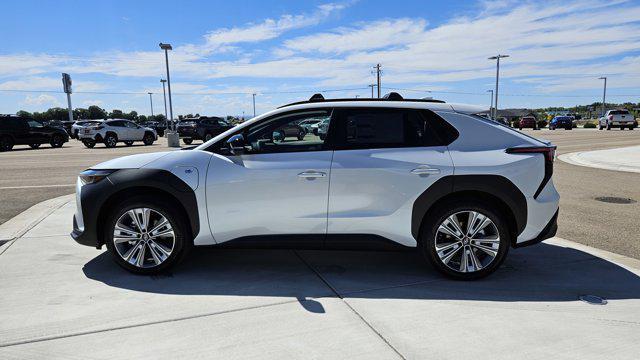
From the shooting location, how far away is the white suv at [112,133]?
25719 mm

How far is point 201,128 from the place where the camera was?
28719mm

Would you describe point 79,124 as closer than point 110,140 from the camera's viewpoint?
No

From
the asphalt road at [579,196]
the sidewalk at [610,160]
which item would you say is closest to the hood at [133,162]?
the asphalt road at [579,196]

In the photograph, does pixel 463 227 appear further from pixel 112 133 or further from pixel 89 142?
pixel 89 142

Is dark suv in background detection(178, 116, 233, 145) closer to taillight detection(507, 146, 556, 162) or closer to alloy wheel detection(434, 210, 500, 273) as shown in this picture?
alloy wheel detection(434, 210, 500, 273)

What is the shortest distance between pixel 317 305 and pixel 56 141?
28383 millimetres

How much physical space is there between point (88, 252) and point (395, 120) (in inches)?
149

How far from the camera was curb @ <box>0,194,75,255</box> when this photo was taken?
19.0 ft

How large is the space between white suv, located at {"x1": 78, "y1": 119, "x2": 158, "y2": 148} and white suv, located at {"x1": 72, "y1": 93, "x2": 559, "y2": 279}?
24.1 metres

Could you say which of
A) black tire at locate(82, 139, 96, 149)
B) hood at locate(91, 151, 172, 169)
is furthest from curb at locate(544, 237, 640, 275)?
black tire at locate(82, 139, 96, 149)

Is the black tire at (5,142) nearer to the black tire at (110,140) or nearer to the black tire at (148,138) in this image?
the black tire at (110,140)

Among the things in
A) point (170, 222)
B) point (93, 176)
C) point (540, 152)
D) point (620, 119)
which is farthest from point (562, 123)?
point (93, 176)

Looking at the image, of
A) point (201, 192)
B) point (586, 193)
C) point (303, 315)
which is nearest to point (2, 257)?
point (201, 192)

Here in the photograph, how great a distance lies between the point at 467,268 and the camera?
423 cm
